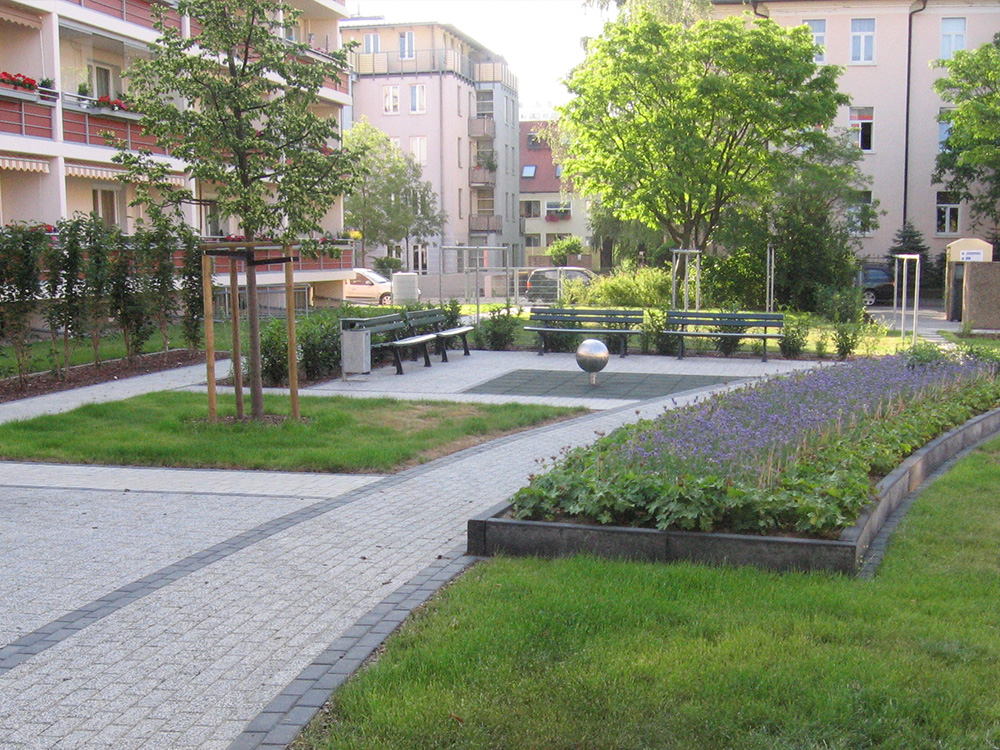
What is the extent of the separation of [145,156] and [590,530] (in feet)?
27.8

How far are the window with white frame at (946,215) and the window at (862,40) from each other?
6.63 meters

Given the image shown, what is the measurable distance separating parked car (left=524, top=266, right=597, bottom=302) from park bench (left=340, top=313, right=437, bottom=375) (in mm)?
21702

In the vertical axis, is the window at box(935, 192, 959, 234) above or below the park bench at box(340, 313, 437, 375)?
above

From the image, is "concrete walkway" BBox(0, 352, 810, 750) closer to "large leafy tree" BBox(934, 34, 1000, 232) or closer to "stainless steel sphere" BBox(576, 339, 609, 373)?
"stainless steel sphere" BBox(576, 339, 609, 373)

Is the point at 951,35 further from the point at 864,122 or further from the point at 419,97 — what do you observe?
the point at 419,97

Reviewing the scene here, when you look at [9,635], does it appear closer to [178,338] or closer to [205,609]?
[205,609]

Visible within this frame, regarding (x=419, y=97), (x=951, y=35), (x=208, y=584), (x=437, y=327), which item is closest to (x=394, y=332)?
(x=437, y=327)

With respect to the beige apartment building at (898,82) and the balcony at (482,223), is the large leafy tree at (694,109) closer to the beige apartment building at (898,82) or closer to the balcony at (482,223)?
the beige apartment building at (898,82)

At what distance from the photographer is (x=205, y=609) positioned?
584 centimetres

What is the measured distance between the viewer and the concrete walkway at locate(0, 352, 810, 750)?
14.7ft

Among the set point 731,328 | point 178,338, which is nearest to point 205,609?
point 731,328

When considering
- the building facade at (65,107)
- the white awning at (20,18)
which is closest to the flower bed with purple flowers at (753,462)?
the building facade at (65,107)

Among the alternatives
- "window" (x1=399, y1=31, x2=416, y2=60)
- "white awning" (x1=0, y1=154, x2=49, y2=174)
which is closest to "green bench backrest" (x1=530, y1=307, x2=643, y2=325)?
"white awning" (x1=0, y1=154, x2=49, y2=174)

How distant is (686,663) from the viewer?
470 centimetres
